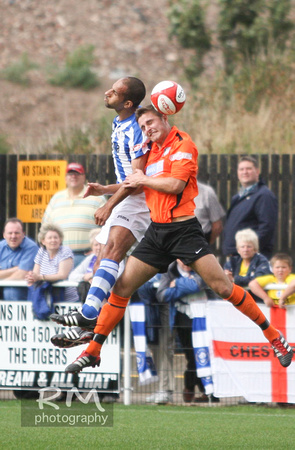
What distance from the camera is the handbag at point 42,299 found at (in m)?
10.1

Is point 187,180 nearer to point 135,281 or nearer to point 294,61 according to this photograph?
point 135,281

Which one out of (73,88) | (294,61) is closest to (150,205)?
(294,61)

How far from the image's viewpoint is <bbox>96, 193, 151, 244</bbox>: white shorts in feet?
25.8

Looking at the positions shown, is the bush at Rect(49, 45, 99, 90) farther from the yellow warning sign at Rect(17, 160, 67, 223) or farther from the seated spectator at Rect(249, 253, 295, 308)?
the seated spectator at Rect(249, 253, 295, 308)

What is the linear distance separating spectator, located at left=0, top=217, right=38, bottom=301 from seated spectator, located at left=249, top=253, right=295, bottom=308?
314 centimetres

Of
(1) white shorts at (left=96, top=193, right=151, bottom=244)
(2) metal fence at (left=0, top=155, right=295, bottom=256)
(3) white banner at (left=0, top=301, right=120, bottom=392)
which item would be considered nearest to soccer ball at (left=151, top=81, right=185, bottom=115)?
(1) white shorts at (left=96, top=193, right=151, bottom=244)

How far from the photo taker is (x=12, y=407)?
31.8ft

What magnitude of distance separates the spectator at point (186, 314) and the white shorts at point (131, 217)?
2113mm

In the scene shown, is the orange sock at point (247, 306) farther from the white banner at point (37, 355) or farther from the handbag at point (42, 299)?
the handbag at point (42, 299)

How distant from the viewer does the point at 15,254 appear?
1123 cm

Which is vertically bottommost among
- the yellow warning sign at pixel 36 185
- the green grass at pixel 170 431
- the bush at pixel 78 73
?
the green grass at pixel 170 431

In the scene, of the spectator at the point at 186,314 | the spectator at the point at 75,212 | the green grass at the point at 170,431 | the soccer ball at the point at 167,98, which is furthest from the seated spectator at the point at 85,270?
the soccer ball at the point at 167,98

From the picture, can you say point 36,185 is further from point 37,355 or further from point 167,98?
point 167,98

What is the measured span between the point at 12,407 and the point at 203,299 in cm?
261
